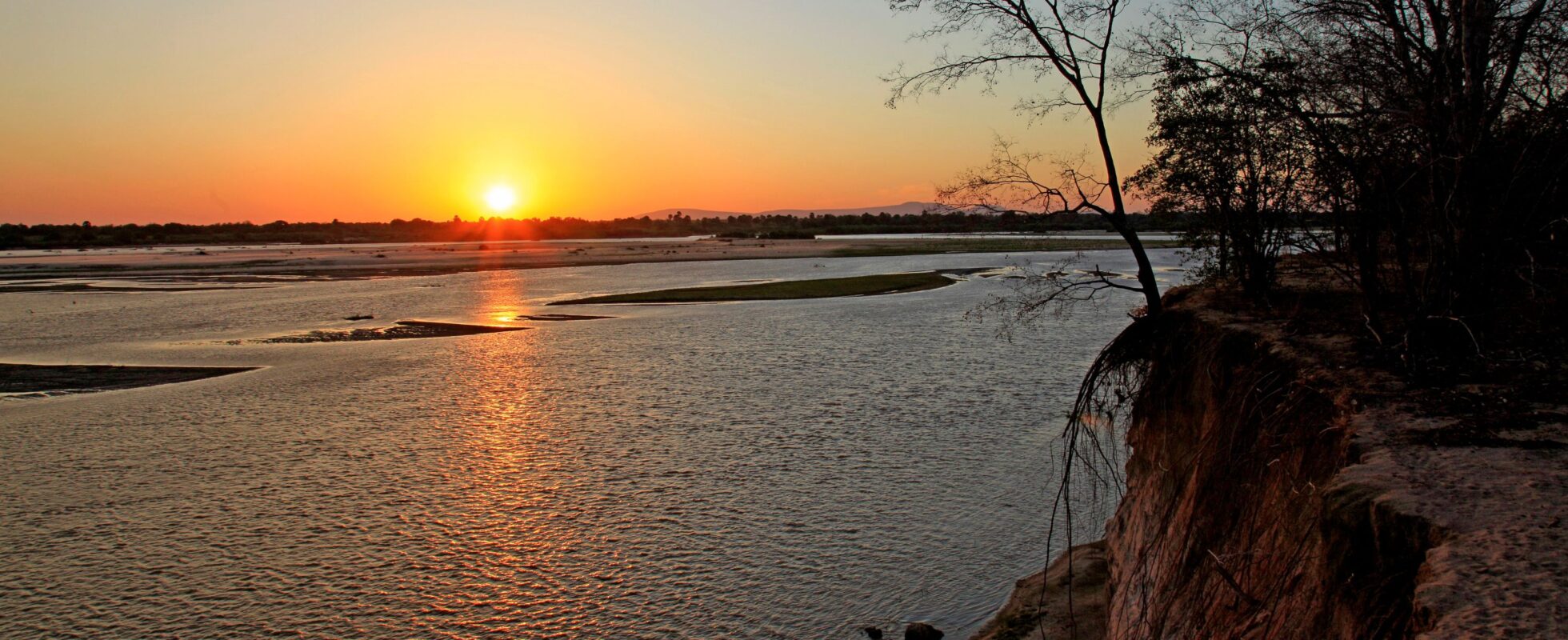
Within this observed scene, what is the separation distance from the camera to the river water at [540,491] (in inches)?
369

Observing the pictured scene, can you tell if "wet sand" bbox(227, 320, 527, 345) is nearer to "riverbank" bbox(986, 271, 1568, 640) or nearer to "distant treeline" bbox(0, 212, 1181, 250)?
"riverbank" bbox(986, 271, 1568, 640)

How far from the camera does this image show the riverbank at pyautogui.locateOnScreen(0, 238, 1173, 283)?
6172 centimetres

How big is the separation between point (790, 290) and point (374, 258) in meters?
48.2

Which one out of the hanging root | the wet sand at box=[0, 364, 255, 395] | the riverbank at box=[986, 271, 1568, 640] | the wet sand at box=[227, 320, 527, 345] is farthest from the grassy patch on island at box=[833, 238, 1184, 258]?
the riverbank at box=[986, 271, 1568, 640]

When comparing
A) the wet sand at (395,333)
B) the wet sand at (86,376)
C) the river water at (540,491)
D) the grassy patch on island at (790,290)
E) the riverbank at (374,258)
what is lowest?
the river water at (540,491)

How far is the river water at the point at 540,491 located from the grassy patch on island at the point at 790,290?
14456 millimetres

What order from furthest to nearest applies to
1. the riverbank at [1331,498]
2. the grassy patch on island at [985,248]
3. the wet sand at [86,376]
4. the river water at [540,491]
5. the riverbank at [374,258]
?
the grassy patch on island at [985,248], the riverbank at [374,258], the wet sand at [86,376], the river water at [540,491], the riverbank at [1331,498]

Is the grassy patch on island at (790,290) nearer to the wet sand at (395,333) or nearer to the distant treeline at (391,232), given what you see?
the wet sand at (395,333)

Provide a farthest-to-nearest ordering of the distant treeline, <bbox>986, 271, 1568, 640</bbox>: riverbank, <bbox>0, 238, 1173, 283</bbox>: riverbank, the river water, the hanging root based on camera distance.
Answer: the distant treeline
<bbox>0, 238, 1173, 283</bbox>: riverbank
the river water
the hanging root
<bbox>986, 271, 1568, 640</bbox>: riverbank

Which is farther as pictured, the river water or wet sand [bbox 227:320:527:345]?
wet sand [bbox 227:320:527:345]

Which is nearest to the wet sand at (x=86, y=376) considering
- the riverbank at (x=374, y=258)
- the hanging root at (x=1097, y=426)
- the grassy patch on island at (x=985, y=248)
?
the hanging root at (x=1097, y=426)

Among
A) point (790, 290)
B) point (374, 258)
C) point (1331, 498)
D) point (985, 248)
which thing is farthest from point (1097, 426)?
point (985, 248)

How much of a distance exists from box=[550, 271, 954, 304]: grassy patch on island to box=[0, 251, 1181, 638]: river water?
14456 millimetres

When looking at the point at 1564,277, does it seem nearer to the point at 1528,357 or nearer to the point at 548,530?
the point at 1528,357
